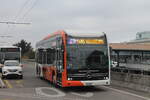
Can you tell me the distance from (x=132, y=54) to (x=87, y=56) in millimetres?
40040

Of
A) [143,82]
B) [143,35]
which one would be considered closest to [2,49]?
[143,82]

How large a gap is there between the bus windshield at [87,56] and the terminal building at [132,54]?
179cm

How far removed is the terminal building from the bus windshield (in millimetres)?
1788

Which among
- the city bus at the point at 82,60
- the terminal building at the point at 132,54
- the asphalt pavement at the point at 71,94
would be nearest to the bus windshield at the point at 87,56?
the city bus at the point at 82,60

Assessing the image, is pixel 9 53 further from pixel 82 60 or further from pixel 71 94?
pixel 71 94

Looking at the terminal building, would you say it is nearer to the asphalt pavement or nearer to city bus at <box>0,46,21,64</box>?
the asphalt pavement

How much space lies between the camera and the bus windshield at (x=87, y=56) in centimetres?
1451

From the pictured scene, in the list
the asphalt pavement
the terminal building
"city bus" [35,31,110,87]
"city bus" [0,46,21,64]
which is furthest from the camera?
"city bus" [0,46,21,64]

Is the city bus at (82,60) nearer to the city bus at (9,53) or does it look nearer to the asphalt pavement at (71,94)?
the asphalt pavement at (71,94)

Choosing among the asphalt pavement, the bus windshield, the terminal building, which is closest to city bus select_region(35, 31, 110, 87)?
the bus windshield

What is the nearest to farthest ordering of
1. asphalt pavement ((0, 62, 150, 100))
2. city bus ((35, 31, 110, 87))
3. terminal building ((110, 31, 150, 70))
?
asphalt pavement ((0, 62, 150, 100)), city bus ((35, 31, 110, 87)), terminal building ((110, 31, 150, 70))

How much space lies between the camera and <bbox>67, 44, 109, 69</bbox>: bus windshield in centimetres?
1451

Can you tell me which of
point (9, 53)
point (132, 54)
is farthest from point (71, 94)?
point (132, 54)

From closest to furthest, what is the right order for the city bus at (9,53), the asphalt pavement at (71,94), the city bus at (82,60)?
the asphalt pavement at (71,94) < the city bus at (82,60) < the city bus at (9,53)
